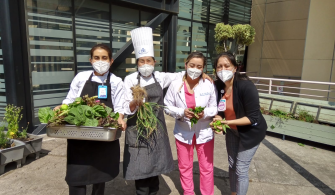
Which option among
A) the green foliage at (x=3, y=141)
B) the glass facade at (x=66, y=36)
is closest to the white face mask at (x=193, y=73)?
the green foliage at (x=3, y=141)

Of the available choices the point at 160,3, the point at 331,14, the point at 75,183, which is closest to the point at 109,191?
the point at 75,183

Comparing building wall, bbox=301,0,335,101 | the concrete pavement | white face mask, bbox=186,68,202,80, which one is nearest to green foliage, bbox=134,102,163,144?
white face mask, bbox=186,68,202,80

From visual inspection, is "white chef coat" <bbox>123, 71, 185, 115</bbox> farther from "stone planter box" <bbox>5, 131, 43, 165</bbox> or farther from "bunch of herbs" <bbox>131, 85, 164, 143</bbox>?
"stone planter box" <bbox>5, 131, 43, 165</bbox>

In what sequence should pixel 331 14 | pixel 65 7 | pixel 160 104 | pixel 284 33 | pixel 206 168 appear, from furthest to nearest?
pixel 284 33
pixel 331 14
pixel 65 7
pixel 206 168
pixel 160 104

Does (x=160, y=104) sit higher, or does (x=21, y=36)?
(x=21, y=36)

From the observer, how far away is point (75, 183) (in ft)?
6.75

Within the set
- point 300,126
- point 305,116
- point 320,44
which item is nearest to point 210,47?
point 320,44

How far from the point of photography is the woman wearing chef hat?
2.25 meters

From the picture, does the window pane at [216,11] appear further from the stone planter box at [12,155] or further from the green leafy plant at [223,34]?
the stone planter box at [12,155]

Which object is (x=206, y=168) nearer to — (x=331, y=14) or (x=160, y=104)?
(x=160, y=104)

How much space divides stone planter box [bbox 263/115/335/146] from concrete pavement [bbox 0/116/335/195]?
278 millimetres

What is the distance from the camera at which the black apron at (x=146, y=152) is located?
2.25 metres

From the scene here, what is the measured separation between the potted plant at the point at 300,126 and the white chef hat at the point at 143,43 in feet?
13.4

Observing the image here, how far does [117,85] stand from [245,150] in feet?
4.87
